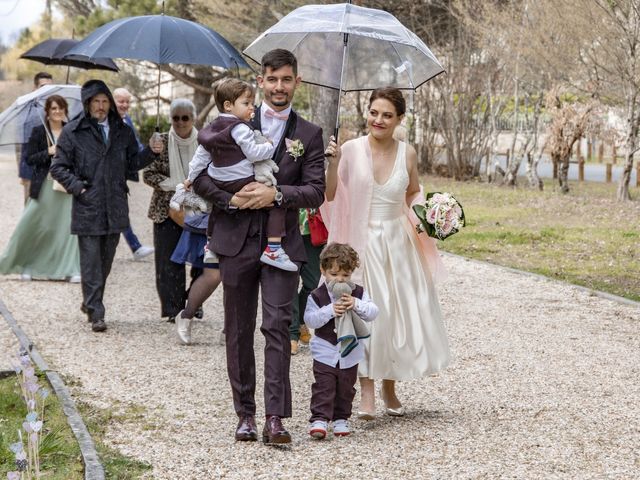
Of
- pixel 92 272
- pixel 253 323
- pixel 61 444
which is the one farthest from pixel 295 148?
pixel 92 272

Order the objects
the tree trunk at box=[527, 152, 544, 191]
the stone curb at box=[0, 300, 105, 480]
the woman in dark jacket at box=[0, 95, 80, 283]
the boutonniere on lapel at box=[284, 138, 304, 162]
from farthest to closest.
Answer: the tree trunk at box=[527, 152, 544, 191], the woman in dark jacket at box=[0, 95, 80, 283], the boutonniere on lapel at box=[284, 138, 304, 162], the stone curb at box=[0, 300, 105, 480]

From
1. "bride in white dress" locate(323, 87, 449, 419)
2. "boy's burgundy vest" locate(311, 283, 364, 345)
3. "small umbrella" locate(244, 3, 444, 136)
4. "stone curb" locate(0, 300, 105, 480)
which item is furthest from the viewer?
"small umbrella" locate(244, 3, 444, 136)

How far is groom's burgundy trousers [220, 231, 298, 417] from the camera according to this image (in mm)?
5234

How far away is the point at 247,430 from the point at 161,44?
11.8 feet

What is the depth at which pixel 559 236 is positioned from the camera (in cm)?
1538

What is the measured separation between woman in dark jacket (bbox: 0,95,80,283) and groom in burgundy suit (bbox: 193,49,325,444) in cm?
600

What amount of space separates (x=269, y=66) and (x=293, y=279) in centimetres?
100

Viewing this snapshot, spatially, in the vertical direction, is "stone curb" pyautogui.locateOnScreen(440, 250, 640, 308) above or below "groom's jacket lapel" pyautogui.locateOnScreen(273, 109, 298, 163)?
below

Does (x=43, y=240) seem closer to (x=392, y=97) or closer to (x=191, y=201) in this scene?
(x=191, y=201)

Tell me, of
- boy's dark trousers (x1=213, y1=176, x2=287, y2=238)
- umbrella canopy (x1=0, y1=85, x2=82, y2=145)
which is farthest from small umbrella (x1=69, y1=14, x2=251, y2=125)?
boy's dark trousers (x1=213, y1=176, x2=287, y2=238)

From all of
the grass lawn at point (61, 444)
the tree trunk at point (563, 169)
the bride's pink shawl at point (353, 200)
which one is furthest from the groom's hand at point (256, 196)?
the tree trunk at point (563, 169)

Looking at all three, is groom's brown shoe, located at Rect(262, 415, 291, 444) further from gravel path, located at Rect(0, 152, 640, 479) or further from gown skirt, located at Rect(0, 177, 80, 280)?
gown skirt, located at Rect(0, 177, 80, 280)

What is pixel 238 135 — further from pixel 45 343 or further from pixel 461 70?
pixel 461 70

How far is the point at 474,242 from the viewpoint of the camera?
15195 millimetres
